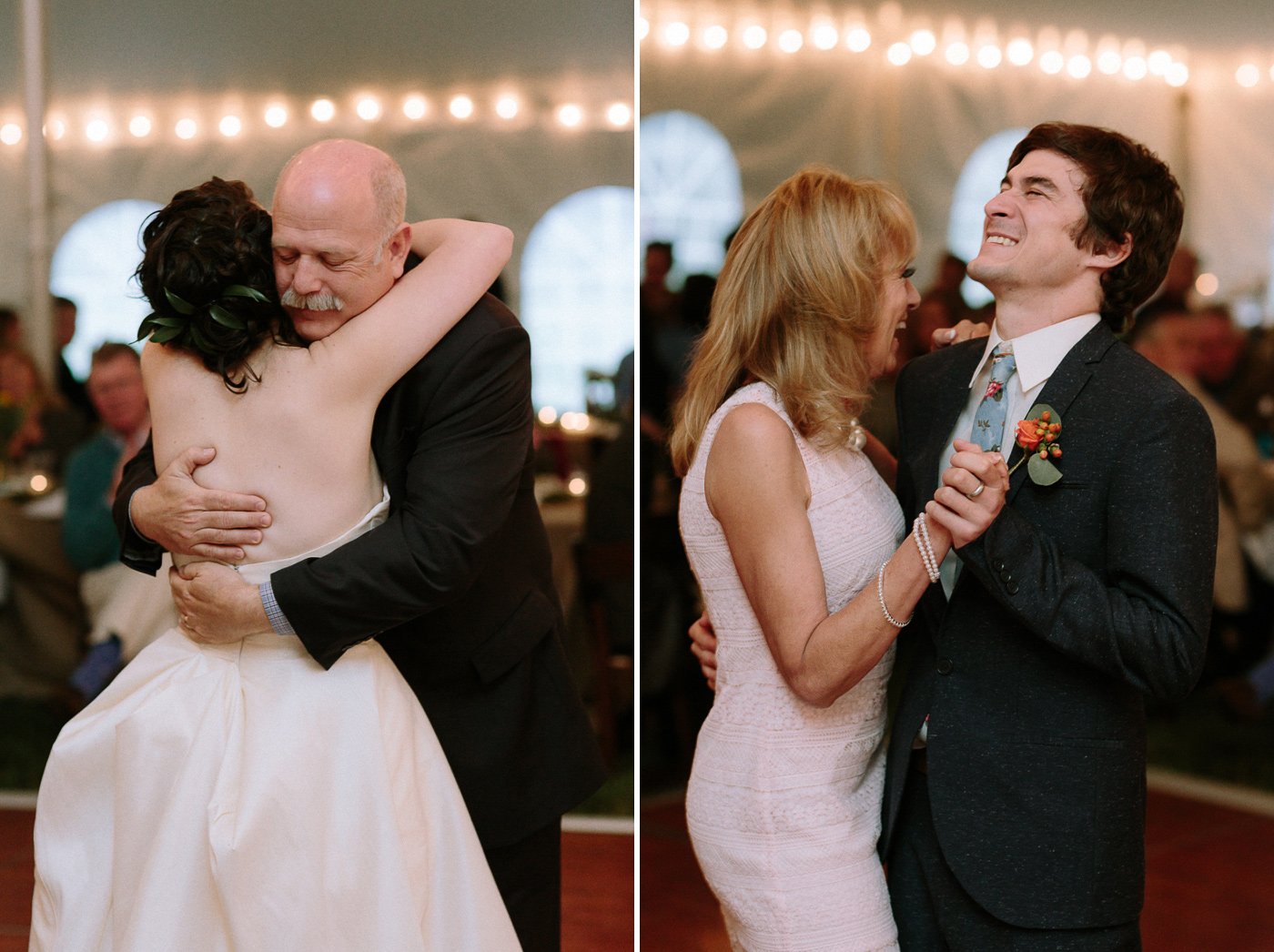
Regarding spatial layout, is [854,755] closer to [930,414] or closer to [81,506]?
[930,414]

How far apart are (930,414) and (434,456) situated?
0.80m

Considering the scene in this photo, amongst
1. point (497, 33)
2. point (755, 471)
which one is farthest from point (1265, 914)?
point (497, 33)

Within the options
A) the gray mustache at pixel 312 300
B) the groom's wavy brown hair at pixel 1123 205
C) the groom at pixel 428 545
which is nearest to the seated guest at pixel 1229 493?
the groom's wavy brown hair at pixel 1123 205

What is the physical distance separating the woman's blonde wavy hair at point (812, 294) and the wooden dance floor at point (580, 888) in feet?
7.86

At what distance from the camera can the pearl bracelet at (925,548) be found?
4.90ft

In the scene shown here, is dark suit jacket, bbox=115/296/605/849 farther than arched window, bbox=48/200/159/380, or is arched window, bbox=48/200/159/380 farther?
arched window, bbox=48/200/159/380

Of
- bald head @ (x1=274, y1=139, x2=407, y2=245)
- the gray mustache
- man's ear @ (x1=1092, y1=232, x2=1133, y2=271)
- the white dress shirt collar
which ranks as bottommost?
the white dress shirt collar

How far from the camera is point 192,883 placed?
1.63 meters

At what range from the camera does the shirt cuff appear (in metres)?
1.66

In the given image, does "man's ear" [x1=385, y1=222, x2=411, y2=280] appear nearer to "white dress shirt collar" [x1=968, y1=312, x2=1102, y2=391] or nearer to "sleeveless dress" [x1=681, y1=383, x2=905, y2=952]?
"sleeveless dress" [x1=681, y1=383, x2=905, y2=952]

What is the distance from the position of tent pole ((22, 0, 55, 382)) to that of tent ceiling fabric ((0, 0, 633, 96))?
0.20 ft

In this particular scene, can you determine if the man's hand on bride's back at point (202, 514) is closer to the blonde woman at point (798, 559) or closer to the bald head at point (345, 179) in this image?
the bald head at point (345, 179)

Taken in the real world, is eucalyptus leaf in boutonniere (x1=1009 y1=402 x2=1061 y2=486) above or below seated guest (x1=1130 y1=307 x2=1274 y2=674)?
above

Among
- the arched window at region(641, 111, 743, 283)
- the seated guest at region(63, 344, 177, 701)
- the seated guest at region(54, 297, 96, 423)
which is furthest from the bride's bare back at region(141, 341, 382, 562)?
the seated guest at region(54, 297, 96, 423)
